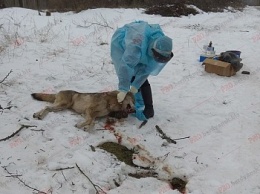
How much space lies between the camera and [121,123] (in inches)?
195

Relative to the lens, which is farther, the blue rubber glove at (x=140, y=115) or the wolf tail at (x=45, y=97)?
the wolf tail at (x=45, y=97)

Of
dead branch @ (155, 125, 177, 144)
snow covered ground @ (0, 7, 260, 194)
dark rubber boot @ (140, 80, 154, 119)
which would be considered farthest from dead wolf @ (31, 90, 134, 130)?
dead branch @ (155, 125, 177, 144)

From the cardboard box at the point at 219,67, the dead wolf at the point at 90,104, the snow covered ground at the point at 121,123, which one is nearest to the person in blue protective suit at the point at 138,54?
the dead wolf at the point at 90,104

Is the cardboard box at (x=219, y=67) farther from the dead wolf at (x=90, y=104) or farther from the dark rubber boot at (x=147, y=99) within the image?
the dead wolf at (x=90, y=104)

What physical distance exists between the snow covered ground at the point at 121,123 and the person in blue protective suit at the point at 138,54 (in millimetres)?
582

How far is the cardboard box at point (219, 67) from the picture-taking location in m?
6.71

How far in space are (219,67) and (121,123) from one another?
277 centimetres

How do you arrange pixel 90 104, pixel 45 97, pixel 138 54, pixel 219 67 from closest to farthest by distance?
1. pixel 138 54
2. pixel 90 104
3. pixel 45 97
4. pixel 219 67

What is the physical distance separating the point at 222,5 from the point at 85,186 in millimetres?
13526

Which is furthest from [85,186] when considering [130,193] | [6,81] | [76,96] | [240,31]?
[240,31]

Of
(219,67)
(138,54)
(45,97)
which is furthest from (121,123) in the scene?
(219,67)

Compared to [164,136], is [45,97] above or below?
above

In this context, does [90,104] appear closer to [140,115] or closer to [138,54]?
[140,115]

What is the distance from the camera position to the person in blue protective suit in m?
4.47
